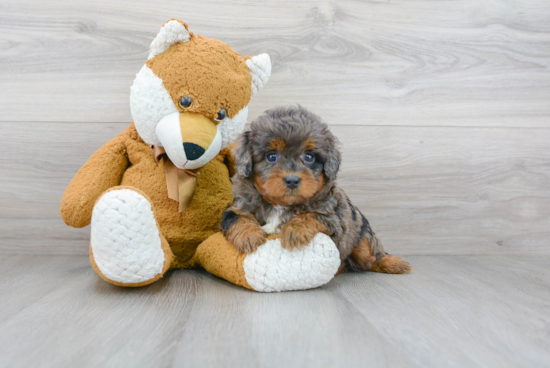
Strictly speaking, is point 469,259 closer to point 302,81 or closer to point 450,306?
point 450,306

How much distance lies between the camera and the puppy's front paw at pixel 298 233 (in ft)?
3.81

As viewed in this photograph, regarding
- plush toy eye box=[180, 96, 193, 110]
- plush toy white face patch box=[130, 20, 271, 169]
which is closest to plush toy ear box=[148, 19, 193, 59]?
plush toy white face patch box=[130, 20, 271, 169]

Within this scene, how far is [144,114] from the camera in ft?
4.05

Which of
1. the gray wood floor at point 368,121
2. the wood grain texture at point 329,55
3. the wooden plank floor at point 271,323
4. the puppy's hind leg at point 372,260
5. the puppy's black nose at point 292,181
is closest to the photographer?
the wooden plank floor at point 271,323

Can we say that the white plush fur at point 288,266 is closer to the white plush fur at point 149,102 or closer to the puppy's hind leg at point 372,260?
the puppy's hind leg at point 372,260

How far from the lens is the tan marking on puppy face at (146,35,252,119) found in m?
1.20

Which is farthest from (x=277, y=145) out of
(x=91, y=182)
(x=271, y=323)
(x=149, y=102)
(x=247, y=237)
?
(x=91, y=182)

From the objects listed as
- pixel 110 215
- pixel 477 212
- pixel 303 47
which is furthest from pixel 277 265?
pixel 477 212

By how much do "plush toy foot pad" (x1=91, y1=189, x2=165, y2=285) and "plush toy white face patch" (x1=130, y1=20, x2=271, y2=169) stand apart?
207 millimetres

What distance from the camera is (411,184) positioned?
1.86 metres

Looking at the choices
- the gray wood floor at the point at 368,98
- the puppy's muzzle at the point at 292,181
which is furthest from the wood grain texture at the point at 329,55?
the puppy's muzzle at the point at 292,181

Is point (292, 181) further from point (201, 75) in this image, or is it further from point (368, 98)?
point (368, 98)

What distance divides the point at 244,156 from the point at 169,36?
44cm

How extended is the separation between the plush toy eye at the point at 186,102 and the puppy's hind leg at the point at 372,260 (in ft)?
2.60
